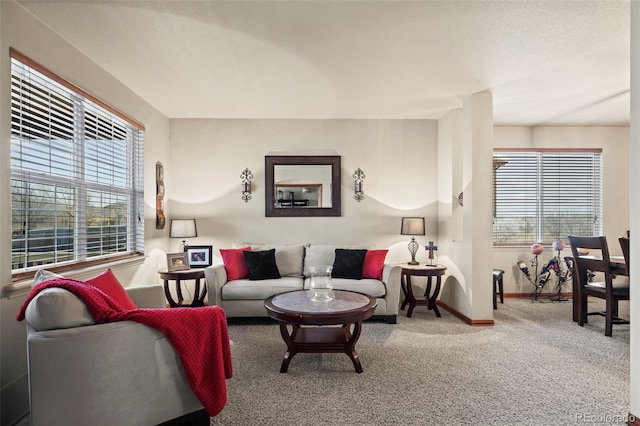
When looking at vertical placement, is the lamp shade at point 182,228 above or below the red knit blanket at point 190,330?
above

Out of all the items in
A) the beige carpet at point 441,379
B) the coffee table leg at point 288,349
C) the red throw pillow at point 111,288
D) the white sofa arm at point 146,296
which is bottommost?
the beige carpet at point 441,379

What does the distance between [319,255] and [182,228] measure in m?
1.81

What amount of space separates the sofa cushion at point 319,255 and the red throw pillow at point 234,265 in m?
0.78

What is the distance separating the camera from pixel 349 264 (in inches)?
178

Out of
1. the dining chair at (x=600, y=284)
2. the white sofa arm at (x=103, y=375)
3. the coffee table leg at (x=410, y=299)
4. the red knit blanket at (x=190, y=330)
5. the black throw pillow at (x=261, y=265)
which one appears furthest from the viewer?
the coffee table leg at (x=410, y=299)

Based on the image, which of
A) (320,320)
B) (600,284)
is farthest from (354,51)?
(600,284)

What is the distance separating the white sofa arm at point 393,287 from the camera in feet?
13.8

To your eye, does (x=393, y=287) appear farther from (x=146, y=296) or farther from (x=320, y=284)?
(x=146, y=296)

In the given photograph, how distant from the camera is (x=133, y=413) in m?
1.88

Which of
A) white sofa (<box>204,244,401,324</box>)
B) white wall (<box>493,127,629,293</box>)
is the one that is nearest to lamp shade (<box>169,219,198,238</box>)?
white sofa (<box>204,244,401,324</box>)

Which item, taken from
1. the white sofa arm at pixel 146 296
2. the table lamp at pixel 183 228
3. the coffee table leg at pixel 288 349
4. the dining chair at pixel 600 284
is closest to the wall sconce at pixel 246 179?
the table lamp at pixel 183 228

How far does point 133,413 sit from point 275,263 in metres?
2.78

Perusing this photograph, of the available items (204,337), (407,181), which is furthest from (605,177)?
(204,337)

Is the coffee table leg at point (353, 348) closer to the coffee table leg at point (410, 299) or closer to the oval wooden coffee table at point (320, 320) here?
the oval wooden coffee table at point (320, 320)
